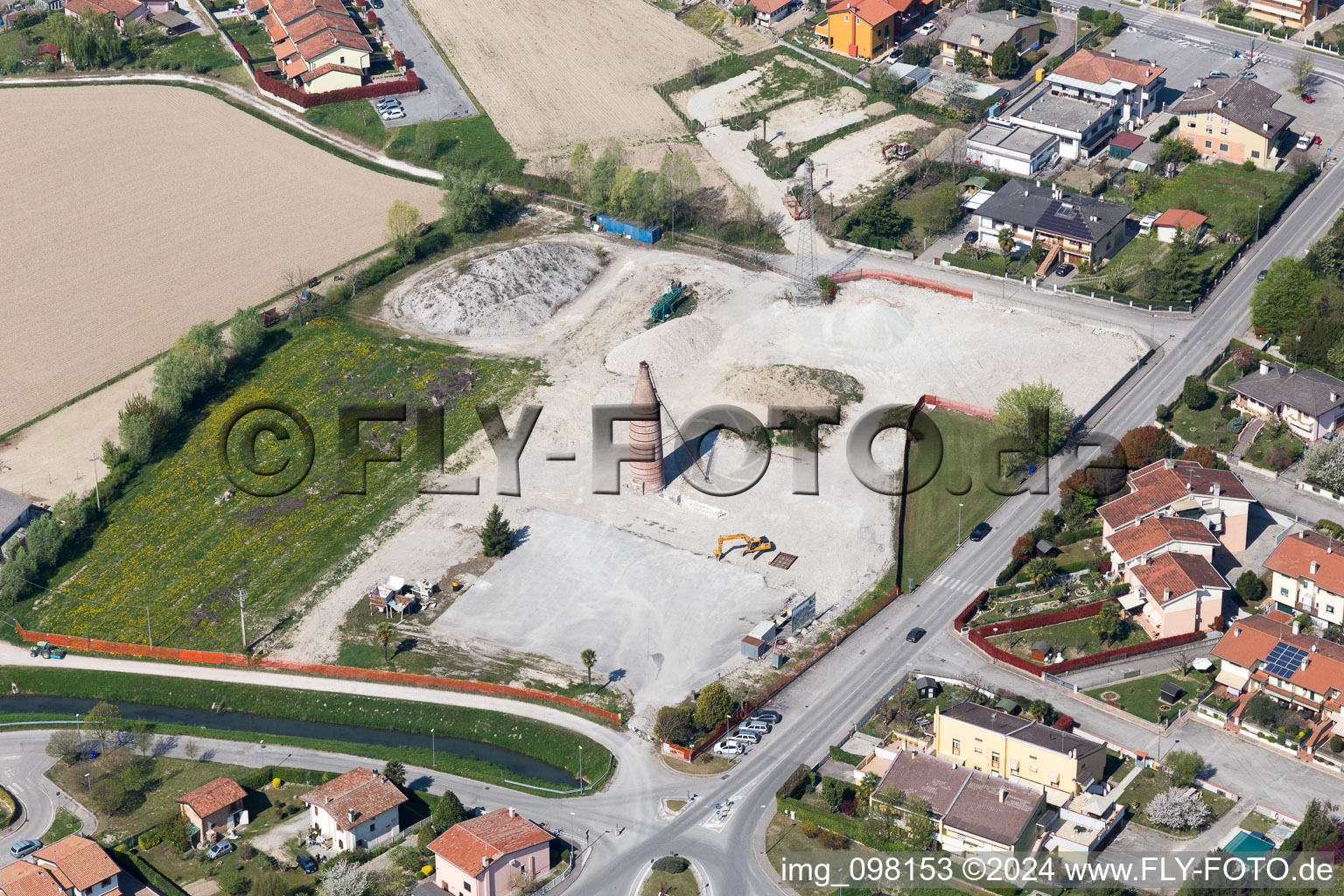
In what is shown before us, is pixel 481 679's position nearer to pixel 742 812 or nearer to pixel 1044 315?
A: pixel 742 812

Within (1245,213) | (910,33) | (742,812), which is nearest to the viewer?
(742,812)

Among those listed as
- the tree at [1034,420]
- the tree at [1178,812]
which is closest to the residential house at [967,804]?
the tree at [1178,812]

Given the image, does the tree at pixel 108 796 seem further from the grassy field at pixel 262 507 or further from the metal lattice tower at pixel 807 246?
the metal lattice tower at pixel 807 246

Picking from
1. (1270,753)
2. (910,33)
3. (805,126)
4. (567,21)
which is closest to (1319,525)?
(1270,753)

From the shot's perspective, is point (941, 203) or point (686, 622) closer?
point (686, 622)

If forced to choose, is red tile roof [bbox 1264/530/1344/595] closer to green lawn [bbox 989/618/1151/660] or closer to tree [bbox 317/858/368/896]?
green lawn [bbox 989/618/1151/660]
